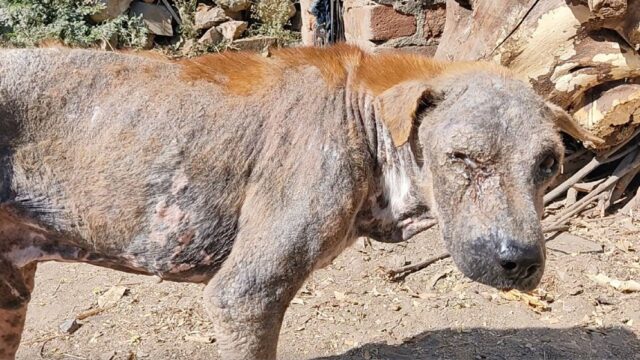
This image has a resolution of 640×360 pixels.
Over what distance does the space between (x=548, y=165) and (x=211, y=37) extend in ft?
24.4

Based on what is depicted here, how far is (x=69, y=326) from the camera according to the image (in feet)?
15.0

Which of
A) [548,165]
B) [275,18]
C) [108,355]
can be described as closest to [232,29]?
[275,18]

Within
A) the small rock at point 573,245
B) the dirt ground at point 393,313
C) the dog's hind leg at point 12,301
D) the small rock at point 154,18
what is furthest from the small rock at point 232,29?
the dog's hind leg at point 12,301

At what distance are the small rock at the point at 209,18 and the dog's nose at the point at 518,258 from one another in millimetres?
7688

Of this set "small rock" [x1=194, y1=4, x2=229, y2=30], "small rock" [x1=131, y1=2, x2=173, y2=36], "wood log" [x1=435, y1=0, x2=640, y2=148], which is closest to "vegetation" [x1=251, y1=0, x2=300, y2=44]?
"small rock" [x1=194, y1=4, x2=229, y2=30]

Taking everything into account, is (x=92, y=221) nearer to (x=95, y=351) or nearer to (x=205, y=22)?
(x=95, y=351)

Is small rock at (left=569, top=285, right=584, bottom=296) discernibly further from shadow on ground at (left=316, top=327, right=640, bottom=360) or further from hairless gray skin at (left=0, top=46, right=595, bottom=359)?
hairless gray skin at (left=0, top=46, right=595, bottom=359)

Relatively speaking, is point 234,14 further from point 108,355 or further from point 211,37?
point 108,355

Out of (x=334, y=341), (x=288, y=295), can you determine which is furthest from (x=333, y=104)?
(x=334, y=341)

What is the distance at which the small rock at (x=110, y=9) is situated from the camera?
9172 millimetres

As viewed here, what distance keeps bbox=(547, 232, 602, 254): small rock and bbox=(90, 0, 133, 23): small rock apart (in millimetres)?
6431

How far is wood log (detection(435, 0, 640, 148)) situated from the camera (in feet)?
15.6

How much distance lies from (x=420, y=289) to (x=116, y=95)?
281cm

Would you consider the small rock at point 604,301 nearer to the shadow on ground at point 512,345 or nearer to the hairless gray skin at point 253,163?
the shadow on ground at point 512,345
